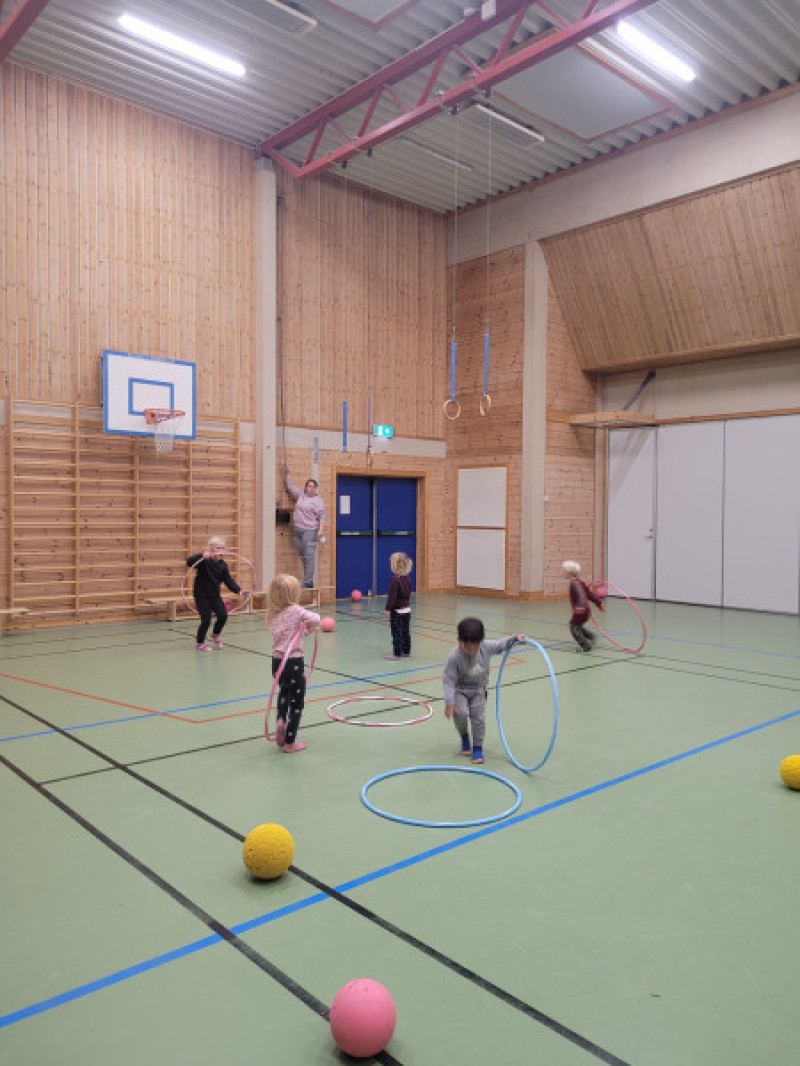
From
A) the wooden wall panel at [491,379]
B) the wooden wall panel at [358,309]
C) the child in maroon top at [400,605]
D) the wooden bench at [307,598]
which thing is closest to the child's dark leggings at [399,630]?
the child in maroon top at [400,605]

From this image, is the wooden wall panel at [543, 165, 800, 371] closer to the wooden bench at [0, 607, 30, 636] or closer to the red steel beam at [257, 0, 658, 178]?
the red steel beam at [257, 0, 658, 178]

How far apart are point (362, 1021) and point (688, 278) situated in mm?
14052

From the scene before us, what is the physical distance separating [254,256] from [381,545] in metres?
6.25

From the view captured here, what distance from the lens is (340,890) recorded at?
12.0 feet

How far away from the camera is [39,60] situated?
11.2 meters

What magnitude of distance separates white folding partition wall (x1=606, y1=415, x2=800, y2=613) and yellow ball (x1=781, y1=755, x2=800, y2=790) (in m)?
10.1

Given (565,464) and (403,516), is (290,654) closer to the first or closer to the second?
(403,516)

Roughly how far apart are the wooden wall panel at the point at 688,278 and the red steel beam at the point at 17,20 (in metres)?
9.76

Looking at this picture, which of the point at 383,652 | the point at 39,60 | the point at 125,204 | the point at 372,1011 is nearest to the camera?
the point at 372,1011

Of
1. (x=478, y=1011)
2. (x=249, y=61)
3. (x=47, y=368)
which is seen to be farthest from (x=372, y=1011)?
(x=249, y=61)

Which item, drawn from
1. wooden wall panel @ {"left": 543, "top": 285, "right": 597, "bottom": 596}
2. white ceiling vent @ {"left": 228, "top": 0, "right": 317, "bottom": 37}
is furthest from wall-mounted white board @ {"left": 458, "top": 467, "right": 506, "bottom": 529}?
white ceiling vent @ {"left": 228, "top": 0, "right": 317, "bottom": 37}

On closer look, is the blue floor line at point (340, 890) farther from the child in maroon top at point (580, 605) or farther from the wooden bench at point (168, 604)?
the wooden bench at point (168, 604)

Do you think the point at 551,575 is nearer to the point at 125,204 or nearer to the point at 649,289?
the point at 649,289

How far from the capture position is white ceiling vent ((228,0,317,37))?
9.66 m
